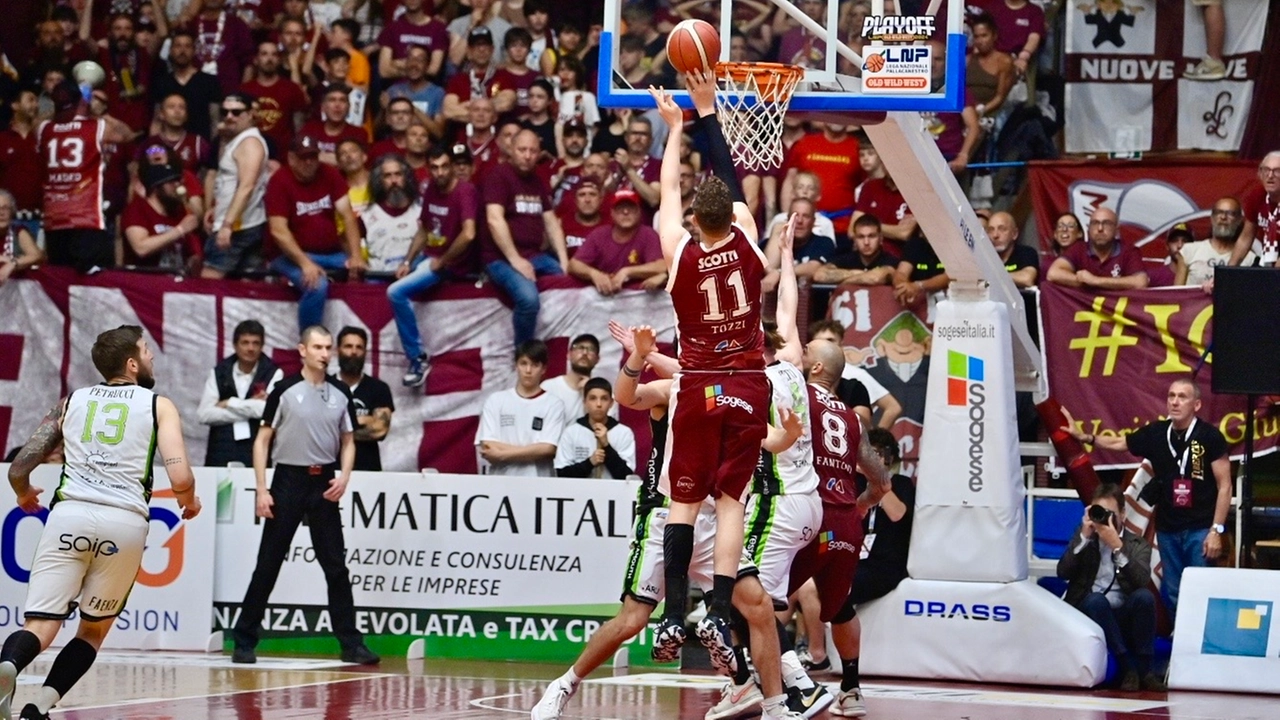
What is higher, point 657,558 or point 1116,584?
point 657,558

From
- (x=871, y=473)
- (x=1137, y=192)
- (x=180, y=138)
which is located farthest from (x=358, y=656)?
(x=1137, y=192)

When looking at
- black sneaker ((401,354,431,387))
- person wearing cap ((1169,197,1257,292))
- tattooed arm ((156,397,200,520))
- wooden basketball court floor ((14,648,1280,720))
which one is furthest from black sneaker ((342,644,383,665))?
person wearing cap ((1169,197,1257,292))

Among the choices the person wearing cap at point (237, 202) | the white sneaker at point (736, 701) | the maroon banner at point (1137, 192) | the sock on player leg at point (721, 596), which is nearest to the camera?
the sock on player leg at point (721, 596)

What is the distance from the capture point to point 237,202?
1725 centimetres

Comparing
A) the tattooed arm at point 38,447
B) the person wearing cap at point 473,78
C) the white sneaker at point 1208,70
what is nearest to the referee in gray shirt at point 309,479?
the tattooed arm at point 38,447

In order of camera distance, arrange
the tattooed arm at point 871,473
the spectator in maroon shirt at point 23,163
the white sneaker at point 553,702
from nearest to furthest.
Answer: the white sneaker at point 553,702 < the tattooed arm at point 871,473 < the spectator in maroon shirt at point 23,163

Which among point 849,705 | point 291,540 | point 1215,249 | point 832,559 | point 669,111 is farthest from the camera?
point 1215,249

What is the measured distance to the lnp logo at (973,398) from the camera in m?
13.5

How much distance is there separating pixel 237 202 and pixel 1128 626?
357 inches

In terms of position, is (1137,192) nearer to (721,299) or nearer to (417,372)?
(417,372)

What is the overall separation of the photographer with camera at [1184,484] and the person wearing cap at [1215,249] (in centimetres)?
179

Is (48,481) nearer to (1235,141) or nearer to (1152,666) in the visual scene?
(1152,666)

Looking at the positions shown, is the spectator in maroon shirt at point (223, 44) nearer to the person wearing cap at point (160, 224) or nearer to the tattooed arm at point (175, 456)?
the person wearing cap at point (160, 224)

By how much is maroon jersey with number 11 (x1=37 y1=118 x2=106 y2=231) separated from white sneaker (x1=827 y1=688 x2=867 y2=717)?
9.39 metres
